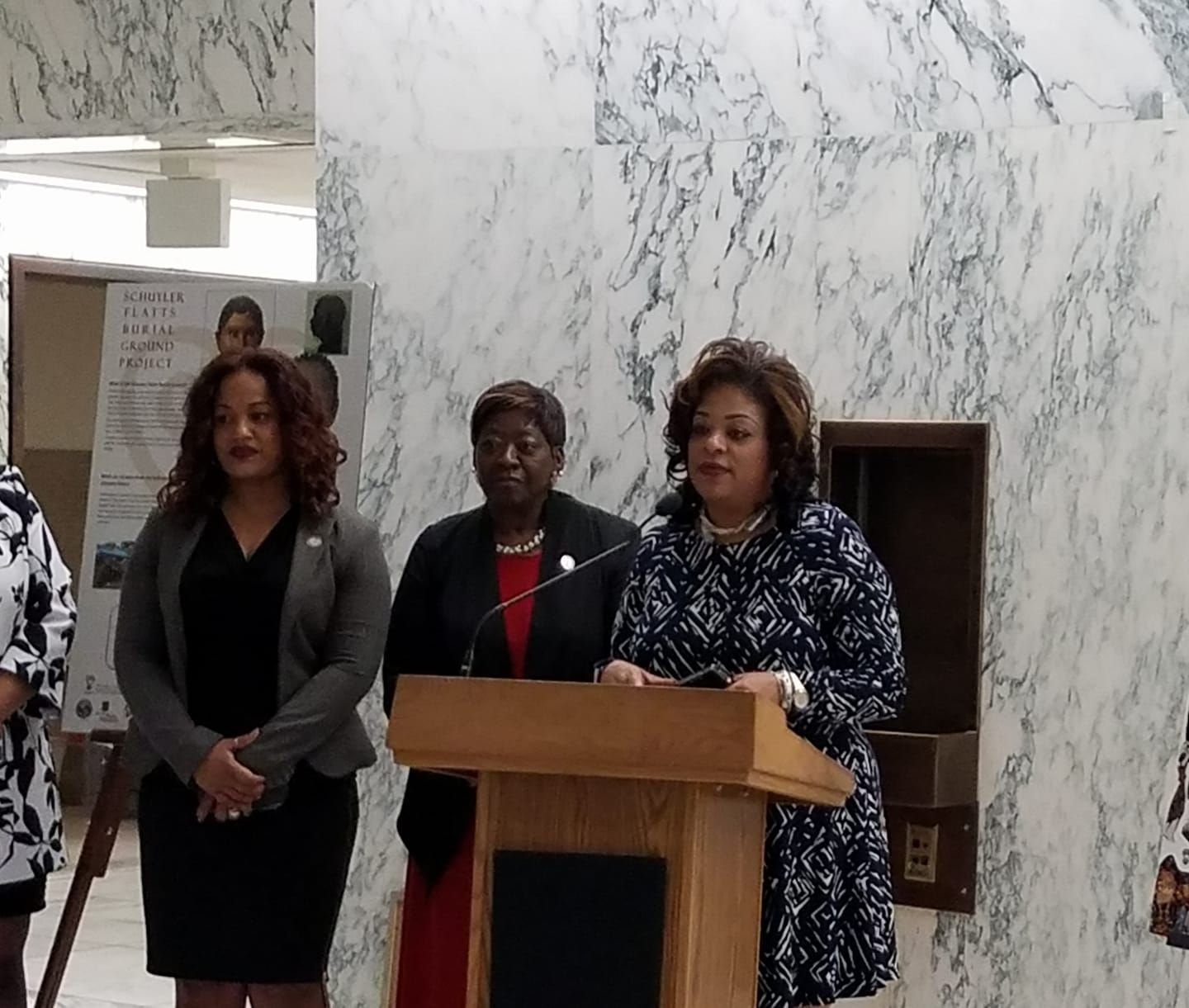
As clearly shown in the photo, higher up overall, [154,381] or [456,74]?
[456,74]

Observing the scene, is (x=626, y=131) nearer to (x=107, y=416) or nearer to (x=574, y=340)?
(x=574, y=340)

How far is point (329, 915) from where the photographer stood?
3689 mm

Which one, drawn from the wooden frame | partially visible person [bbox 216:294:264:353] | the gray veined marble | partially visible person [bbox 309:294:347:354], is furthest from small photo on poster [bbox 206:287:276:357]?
the wooden frame

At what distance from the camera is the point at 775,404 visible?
294 cm

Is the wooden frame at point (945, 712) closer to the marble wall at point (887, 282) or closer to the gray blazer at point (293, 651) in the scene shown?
the marble wall at point (887, 282)

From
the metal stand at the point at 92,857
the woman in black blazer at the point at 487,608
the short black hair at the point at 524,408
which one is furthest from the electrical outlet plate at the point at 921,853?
the metal stand at the point at 92,857

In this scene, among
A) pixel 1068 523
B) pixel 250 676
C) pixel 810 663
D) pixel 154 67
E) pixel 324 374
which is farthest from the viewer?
pixel 154 67

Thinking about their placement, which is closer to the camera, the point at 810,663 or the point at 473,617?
the point at 810,663

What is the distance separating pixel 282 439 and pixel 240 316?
30.2 inches

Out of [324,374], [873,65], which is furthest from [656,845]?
[873,65]

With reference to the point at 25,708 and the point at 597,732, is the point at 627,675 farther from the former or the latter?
the point at 25,708

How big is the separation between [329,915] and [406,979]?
0.20m

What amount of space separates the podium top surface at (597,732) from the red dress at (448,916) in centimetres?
106

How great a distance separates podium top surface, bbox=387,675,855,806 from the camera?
242cm
